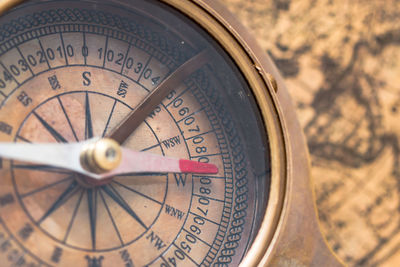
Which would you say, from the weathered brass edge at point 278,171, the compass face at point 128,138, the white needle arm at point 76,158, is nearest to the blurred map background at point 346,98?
the weathered brass edge at point 278,171

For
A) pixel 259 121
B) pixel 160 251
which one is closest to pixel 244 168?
pixel 259 121

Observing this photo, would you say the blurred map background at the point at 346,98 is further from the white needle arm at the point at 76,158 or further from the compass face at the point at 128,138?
the white needle arm at the point at 76,158

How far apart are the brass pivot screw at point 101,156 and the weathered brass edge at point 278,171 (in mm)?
240

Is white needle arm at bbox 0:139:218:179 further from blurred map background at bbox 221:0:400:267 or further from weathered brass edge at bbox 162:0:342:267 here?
blurred map background at bbox 221:0:400:267

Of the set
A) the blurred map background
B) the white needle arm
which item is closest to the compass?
the white needle arm

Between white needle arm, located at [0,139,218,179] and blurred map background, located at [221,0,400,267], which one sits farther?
blurred map background, located at [221,0,400,267]

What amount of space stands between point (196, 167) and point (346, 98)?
1.79ft

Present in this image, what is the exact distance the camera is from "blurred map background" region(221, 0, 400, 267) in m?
1.18

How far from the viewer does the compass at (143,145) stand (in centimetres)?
67

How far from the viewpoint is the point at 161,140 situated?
0.79m

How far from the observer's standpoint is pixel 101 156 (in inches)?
26.0

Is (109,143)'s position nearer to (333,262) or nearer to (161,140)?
(161,140)

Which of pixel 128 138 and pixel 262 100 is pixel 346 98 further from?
pixel 128 138

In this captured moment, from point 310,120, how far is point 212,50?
449 millimetres
